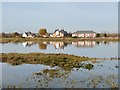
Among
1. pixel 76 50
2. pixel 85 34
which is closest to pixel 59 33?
pixel 85 34

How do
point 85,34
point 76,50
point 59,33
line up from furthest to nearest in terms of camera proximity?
1. point 85,34
2. point 59,33
3. point 76,50

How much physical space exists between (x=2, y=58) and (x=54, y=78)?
12.8 metres

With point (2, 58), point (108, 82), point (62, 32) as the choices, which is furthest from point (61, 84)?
point (62, 32)

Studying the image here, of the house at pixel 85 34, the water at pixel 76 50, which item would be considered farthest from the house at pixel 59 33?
the water at pixel 76 50

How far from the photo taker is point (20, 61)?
22766 millimetres

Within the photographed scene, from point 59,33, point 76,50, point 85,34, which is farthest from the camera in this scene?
point 85,34

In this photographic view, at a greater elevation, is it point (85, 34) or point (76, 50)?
point (85, 34)

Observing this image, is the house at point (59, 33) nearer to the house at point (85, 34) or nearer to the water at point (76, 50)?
the house at point (85, 34)

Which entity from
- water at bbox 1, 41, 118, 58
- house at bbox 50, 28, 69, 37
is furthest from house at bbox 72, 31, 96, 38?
water at bbox 1, 41, 118, 58

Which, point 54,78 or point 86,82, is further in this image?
point 54,78

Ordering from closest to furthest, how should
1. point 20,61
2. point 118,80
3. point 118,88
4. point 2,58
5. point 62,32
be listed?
point 118,88 < point 118,80 < point 20,61 < point 2,58 < point 62,32

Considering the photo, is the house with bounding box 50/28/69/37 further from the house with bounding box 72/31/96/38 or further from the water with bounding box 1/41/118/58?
the water with bounding box 1/41/118/58

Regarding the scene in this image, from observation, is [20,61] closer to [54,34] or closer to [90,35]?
[54,34]

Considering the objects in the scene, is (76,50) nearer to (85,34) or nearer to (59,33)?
(59,33)
